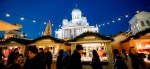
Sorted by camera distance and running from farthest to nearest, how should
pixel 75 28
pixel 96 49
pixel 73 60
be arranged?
1. pixel 75 28
2. pixel 96 49
3. pixel 73 60

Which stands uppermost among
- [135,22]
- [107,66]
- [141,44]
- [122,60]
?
[135,22]

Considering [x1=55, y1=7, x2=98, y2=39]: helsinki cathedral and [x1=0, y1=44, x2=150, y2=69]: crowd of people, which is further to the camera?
[x1=55, y1=7, x2=98, y2=39]: helsinki cathedral

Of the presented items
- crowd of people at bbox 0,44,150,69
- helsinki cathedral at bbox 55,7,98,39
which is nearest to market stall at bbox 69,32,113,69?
crowd of people at bbox 0,44,150,69

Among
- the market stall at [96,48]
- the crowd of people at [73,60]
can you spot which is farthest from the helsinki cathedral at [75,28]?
the crowd of people at [73,60]

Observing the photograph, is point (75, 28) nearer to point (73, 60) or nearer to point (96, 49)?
point (96, 49)

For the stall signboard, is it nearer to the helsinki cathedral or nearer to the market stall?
the market stall

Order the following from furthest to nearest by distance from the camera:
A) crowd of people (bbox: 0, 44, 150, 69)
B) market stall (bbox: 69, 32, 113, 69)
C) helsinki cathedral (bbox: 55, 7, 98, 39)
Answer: helsinki cathedral (bbox: 55, 7, 98, 39)
market stall (bbox: 69, 32, 113, 69)
crowd of people (bbox: 0, 44, 150, 69)

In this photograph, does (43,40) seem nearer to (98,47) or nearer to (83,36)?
(83,36)

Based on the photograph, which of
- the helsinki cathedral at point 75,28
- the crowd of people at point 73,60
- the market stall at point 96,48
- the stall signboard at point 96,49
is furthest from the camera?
the helsinki cathedral at point 75,28

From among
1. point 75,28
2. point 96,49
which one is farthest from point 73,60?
point 75,28

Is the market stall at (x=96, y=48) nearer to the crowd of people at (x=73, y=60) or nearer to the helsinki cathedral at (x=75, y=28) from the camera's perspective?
the crowd of people at (x=73, y=60)

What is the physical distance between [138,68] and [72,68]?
371 centimetres

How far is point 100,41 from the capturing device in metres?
12.3

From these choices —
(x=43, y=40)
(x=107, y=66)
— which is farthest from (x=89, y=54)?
(x=43, y=40)
